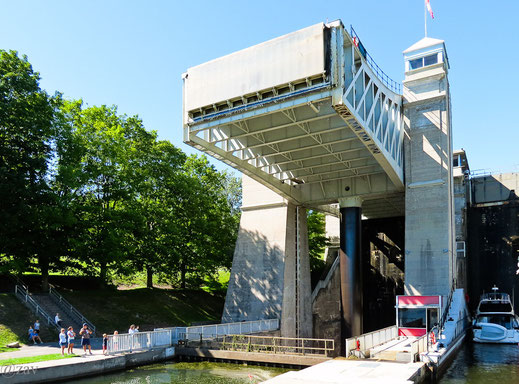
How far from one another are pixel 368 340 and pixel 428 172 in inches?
626

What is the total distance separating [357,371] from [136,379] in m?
9.12

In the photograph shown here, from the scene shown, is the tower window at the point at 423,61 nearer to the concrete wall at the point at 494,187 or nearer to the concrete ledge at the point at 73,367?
the concrete wall at the point at 494,187

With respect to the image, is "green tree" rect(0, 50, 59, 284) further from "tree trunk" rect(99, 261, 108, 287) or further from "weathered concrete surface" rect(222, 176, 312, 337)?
"weathered concrete surface" rect(222, 176, 312, 337)

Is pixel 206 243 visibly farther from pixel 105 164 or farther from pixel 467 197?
pixel 467 197

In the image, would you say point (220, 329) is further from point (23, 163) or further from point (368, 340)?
point (23, 163)

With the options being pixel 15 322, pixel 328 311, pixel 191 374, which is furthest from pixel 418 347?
pixel 15 322

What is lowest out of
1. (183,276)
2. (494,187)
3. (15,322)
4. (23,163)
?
(15,322)

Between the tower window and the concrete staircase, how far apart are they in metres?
29.8

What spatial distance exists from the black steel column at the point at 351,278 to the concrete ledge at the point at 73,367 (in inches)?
580

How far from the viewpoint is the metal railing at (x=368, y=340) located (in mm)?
19484

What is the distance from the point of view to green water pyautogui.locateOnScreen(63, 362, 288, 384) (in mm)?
18734

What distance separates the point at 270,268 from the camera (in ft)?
115

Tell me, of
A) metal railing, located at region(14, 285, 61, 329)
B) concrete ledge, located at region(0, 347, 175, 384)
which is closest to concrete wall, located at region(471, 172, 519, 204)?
concrete ledge, located at region(0, 347, 175, 384)

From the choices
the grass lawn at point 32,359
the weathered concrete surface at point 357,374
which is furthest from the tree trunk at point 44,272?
the weathered concrete surface at point 357,374
